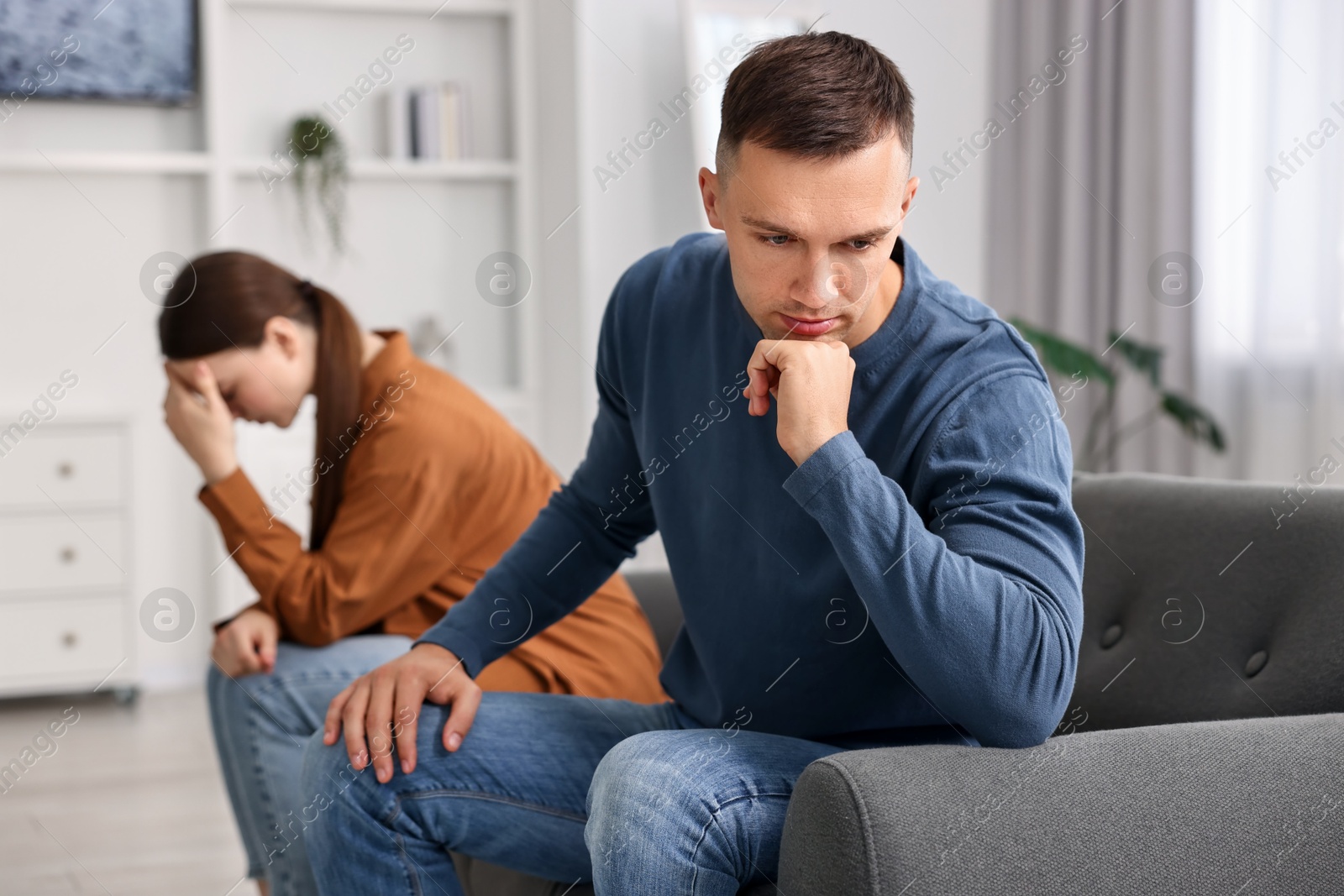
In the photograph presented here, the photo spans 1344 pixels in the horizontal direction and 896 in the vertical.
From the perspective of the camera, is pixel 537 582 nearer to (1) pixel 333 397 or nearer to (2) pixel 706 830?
(2) pixel 706 830

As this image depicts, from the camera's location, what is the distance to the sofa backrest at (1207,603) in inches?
47.1

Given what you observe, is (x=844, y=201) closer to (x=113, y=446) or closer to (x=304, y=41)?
(x=113, y=446)

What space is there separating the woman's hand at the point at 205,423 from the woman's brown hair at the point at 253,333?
37mm

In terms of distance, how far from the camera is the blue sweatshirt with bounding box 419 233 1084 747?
0.93 meters

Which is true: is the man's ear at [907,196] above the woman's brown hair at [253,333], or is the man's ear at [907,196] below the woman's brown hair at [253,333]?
above

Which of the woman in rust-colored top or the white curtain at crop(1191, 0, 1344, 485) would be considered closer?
the woman in rust-colored top

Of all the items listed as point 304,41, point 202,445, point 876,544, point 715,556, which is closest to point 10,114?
point 304,41

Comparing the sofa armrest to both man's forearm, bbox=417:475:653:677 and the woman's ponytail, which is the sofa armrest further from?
the woman's ponytail

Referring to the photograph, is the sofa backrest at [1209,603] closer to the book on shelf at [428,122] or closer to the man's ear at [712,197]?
the man's ear at [712,197]

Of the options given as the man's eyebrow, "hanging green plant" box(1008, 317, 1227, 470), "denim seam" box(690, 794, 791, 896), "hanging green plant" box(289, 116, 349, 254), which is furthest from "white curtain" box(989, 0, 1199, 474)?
"denim seam" box(690, 794, 791, 896)

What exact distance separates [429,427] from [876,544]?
0.95 metres

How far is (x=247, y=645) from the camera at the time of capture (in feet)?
5.45

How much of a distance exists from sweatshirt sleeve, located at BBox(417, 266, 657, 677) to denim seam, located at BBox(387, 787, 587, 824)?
0.15 m

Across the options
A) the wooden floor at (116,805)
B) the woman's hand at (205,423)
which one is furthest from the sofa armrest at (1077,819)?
the wooden floor at (116,805)
